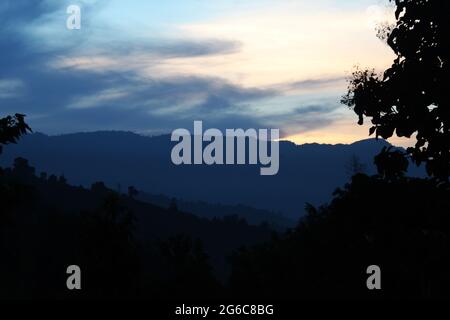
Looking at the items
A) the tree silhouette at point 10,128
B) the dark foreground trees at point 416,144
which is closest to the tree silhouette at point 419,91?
the dark foreground trees at point 416,144

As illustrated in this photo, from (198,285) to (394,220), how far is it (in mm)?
85190

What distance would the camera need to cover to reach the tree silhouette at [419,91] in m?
10.6

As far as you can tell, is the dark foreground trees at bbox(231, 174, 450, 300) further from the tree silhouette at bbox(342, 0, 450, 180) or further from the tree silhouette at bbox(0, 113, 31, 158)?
the tree silhouette at bbox(0, 113, 31, 158)

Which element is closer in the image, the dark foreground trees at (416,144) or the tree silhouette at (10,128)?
the dark foreground trees at (416,144)

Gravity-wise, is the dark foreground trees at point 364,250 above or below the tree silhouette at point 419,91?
below

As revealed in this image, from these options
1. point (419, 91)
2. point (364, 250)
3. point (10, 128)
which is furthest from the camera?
point (364, 250)

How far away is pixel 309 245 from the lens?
86250 millimetres

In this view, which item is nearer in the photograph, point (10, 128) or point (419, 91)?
point (419, 91)

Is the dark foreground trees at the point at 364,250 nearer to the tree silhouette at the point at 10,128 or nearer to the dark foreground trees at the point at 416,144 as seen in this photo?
the dark foreground trees at the point at 416,144

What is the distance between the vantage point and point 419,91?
1060 centimetres

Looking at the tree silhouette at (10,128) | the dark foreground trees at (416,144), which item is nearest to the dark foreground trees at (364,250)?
the dark foreground trees at (416,144)

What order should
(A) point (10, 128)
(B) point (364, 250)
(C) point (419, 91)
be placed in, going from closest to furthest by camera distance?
(C) point (419, 91)
(A) point (10, 128)
(B) point (364, 250)

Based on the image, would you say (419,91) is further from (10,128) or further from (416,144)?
(10,128)

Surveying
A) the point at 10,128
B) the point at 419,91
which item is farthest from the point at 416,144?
the point at 10,128
